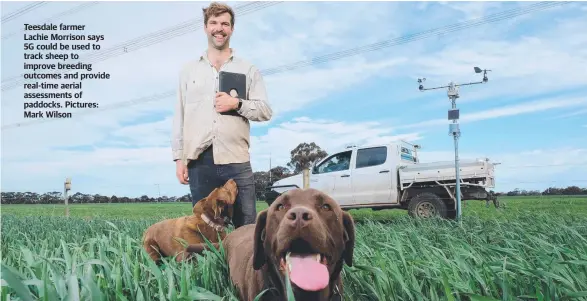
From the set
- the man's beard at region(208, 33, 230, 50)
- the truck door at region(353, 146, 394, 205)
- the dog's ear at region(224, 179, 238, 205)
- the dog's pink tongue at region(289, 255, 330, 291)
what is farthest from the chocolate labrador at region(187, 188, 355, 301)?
the truck door at region(353, 146, 394, 205)

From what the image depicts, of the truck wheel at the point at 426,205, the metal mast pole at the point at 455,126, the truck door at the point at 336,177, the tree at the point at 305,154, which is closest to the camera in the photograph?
the metal mast pole at the point at 455,126

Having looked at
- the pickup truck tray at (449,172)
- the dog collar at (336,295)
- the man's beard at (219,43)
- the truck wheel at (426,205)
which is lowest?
the truck wheel at (426,205)

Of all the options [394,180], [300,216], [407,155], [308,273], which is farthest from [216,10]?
[407,155]

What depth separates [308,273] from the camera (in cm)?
174

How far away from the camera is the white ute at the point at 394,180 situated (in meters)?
11.2

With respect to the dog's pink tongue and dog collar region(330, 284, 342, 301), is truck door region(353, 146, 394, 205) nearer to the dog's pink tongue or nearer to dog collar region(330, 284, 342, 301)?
dog collar region(330, 284, 342, 301)

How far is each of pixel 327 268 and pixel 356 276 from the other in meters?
0.71

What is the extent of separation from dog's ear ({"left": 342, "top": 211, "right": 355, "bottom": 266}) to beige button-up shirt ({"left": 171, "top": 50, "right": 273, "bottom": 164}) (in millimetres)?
1623

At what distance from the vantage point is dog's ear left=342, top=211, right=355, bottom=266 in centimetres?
207

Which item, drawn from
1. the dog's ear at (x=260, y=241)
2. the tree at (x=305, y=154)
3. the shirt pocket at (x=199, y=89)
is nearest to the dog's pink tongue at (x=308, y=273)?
the dog's ear at (x=260, y=241)

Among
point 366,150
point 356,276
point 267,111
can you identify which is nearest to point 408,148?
point 366,150

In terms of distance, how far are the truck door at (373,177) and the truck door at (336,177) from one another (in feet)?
0.73

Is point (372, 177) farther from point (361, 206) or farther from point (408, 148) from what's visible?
point (408, 148)

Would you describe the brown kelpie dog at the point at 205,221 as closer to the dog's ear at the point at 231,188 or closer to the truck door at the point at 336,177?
the dog's ear at the point at 231,188
